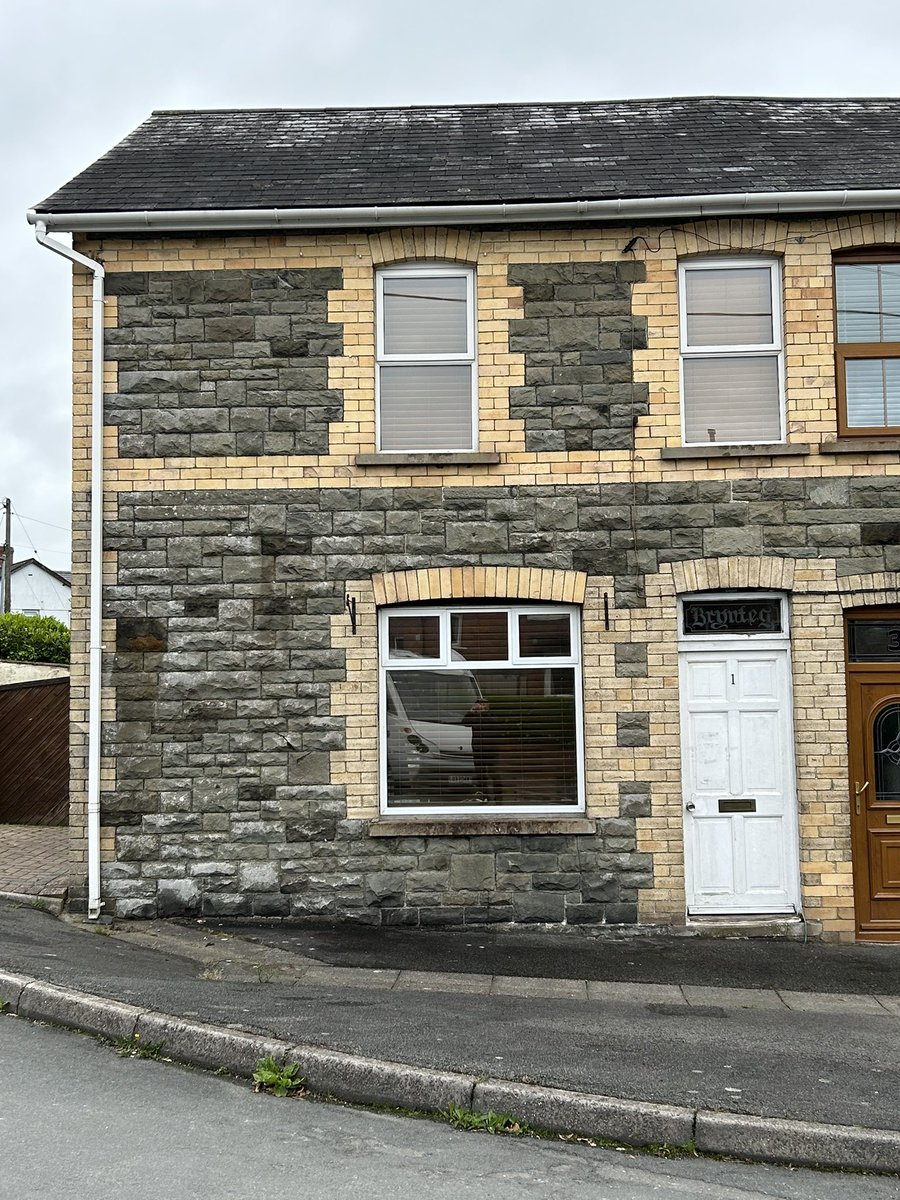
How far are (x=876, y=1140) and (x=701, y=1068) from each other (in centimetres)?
107

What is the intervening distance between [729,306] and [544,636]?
10.8 ft

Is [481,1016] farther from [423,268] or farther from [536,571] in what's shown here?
[423,268]

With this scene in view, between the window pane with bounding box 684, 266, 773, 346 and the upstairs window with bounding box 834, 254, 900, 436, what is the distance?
652 millimetres

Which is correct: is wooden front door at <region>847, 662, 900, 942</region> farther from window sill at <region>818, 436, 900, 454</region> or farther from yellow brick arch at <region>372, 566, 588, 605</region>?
yellow brick arch at <region>372, 566, 588, 605</region>

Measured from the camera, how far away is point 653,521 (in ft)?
32.6

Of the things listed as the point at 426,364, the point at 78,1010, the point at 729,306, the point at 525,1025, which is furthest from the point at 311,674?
the point at 729,306

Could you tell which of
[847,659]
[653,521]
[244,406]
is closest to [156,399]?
[244,406]

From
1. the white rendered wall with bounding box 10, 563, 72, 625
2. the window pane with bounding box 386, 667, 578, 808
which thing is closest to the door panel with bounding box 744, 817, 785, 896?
the window pane with bounding box 386, 667, 578, 808

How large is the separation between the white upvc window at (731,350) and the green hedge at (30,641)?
1650 cm

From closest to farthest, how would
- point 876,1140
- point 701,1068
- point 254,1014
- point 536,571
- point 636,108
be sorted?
point 876,1140, point 701,1068, point 254,1014, point 536,571, point 636,108

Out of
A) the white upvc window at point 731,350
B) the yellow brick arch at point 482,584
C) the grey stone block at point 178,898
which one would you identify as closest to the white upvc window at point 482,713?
the yellow brick arch at point 482,584

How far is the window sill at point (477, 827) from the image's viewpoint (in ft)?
31.9

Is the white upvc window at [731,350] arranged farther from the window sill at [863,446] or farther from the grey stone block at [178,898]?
the grey stone block at [178,898]

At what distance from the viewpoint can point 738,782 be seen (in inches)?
389
